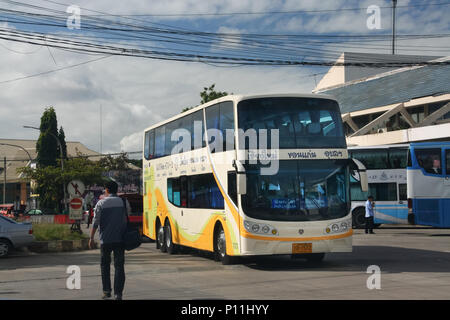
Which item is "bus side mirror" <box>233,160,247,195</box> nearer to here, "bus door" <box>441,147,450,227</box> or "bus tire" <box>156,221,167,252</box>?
"bus tire" <box>156,221,167,252</box>

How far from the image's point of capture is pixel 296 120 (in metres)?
14.7

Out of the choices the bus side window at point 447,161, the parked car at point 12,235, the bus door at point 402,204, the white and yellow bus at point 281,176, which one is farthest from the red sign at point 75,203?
the bus door at point 402,204

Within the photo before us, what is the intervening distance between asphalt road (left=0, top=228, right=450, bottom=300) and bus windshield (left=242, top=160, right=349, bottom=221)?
1.30 meters

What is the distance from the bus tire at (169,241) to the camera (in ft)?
65.5

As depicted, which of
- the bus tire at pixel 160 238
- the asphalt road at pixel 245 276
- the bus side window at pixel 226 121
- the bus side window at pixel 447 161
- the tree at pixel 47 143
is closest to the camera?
the asphalt road at pixel 245 276

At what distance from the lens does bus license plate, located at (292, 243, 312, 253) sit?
1430 cm

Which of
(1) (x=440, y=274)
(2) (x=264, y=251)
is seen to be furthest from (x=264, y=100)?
(1) (x=440, y=274)

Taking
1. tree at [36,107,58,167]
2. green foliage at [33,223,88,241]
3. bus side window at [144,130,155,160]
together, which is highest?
tree at [36,107,58,167]

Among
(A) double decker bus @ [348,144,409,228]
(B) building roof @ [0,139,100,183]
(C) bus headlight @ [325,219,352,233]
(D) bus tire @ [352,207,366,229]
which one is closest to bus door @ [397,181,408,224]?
(A) double decker bus @ [348,144,409,228]

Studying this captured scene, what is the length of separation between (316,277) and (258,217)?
2028mm

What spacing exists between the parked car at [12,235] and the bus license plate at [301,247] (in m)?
9.84

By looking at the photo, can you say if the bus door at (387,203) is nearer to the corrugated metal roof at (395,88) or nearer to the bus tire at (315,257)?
the corrugated metal roof at (395,88)

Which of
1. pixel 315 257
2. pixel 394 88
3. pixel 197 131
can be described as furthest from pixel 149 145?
pixel 394 88

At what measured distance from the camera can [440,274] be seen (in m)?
13.4
